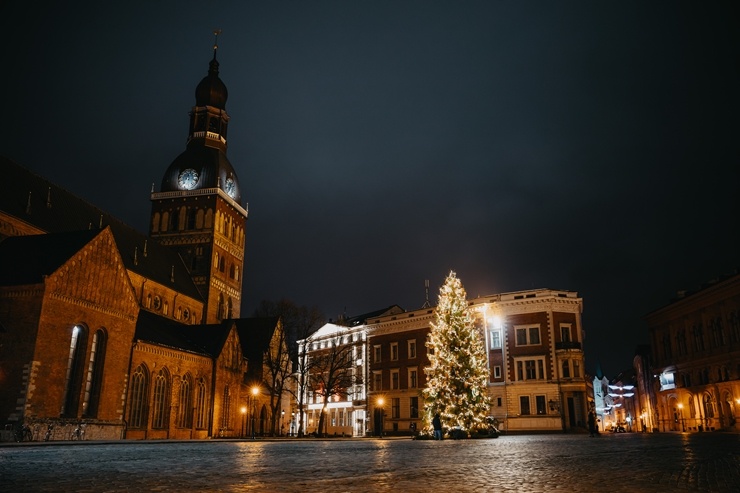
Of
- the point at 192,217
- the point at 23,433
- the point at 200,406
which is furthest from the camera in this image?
the point at 192,217

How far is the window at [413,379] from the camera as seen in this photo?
59.2m

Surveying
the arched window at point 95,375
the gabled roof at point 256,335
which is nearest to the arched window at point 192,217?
the gabled roof at point 256,335

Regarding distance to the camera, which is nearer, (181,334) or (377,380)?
(181,334)

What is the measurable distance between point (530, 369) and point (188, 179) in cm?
4340

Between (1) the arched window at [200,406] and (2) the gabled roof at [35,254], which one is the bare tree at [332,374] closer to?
(1) the arched window at [200,406]

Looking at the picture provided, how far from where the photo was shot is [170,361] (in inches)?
1703

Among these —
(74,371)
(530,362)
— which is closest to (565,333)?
(530,362)

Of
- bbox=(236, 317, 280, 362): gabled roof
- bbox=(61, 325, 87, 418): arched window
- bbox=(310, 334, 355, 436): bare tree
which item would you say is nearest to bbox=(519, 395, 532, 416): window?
bbox=(310, 334, 355, 436): bare tree

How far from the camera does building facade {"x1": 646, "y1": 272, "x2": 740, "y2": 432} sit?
5225cm

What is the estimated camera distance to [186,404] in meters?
44.9

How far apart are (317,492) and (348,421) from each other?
71.6 metres

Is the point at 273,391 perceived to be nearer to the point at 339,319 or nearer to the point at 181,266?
the point at 181,266

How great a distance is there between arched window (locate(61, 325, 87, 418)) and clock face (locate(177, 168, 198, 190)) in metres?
34.2

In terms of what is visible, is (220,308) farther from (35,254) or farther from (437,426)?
(437,426)
